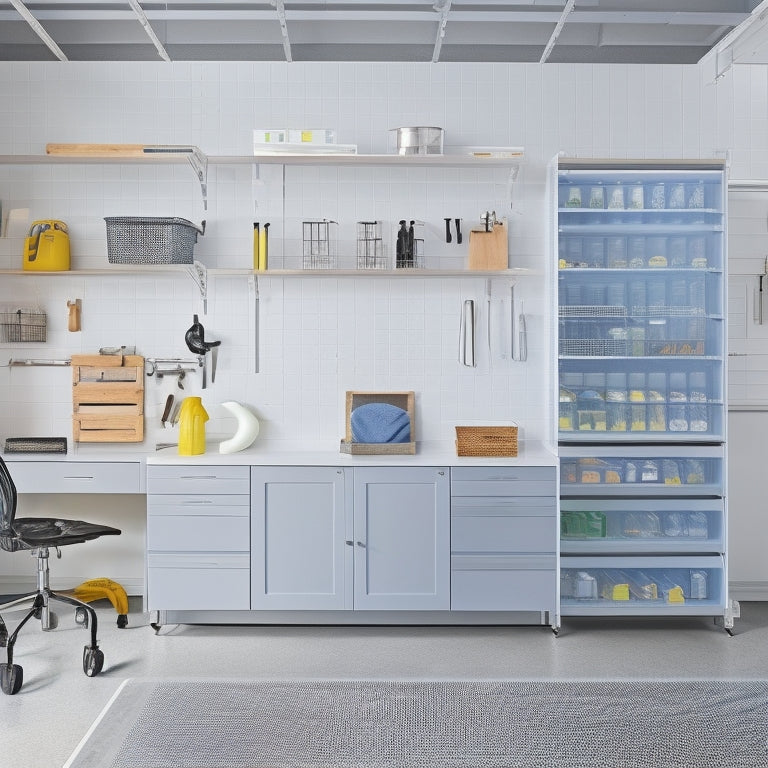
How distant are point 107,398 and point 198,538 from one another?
102cm

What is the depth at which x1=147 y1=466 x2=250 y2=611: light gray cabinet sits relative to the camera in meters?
3.89

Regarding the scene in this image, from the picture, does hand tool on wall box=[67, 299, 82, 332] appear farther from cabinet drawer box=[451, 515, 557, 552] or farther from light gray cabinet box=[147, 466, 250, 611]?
cabinet drawer box=[451, 515, 557, 552]

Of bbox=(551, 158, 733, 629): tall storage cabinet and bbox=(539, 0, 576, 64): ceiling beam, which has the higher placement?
bbox=(539, 0, 576, 64): ceiling beam

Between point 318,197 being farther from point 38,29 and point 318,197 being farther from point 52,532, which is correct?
point 52,532

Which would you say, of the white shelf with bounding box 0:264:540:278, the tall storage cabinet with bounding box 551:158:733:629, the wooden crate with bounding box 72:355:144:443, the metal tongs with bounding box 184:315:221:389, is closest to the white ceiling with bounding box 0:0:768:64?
the tall storage cabinet with bounding box 551:158:733:629

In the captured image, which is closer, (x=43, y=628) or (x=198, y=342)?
(x=43, y=628)

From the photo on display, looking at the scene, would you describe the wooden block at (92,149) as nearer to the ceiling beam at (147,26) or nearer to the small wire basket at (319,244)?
the ceiling beam at (147,26)

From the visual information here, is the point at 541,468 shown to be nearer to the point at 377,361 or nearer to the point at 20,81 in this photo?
the point at 377,361

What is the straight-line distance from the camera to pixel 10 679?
10.4ft

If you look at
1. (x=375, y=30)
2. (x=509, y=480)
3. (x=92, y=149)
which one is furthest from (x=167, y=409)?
(x=375, y=30)

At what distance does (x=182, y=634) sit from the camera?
3895 millimetres

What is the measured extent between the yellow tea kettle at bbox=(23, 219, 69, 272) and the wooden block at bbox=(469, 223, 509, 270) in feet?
7.18

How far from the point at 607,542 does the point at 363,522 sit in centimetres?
124

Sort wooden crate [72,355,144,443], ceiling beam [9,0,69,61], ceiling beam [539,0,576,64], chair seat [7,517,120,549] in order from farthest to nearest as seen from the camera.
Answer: wooden crate [72,355,144,443], ceiling beam [539,0,576,64], ceiling beam [9,0,69,61], chair seat [7,517,120,549]
